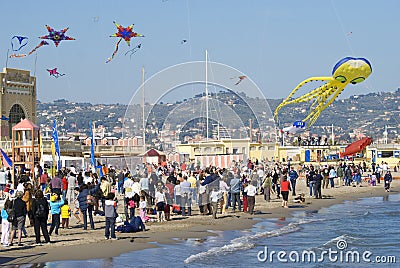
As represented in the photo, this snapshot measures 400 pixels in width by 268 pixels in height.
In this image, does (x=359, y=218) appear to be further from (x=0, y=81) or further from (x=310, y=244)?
(x=0, y=81)

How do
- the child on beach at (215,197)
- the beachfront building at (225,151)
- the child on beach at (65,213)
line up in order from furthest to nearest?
1. the beachfront building at (225,151)
2. the child on beach at (215,197)
3. the child on beach at (65,213)

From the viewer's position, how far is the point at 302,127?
64.1 m

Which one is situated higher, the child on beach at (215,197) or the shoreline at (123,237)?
the child on beach at (215,197)

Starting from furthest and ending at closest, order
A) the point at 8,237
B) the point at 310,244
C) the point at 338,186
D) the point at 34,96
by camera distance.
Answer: the point at 34,96
the point at 338,186
the point at 310,244
the point at 8,237

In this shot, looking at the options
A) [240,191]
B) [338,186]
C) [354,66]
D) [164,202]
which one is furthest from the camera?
[338,186]

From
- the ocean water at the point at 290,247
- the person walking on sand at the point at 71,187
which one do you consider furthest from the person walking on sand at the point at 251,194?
the person walking on sand at the point at 71,187

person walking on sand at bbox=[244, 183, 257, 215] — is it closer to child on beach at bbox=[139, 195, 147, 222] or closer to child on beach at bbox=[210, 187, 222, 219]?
child on beach at bbox=[210, 187, 222, 219]

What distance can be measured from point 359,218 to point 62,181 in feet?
37.7

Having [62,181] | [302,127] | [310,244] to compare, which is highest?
[302,127]

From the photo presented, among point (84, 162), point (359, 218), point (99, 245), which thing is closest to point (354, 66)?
point (359, 218)

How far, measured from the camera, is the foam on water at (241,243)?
1706 cm

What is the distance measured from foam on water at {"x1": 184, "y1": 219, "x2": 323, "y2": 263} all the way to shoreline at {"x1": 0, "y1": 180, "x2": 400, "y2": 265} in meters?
1.10

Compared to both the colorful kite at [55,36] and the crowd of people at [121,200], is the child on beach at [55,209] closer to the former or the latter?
the crowd of people at [121,200]

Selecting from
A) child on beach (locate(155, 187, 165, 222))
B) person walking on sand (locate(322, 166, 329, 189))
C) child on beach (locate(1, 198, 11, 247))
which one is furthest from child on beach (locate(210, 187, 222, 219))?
person walking on sand (locate(322, 166, 329, 189))
